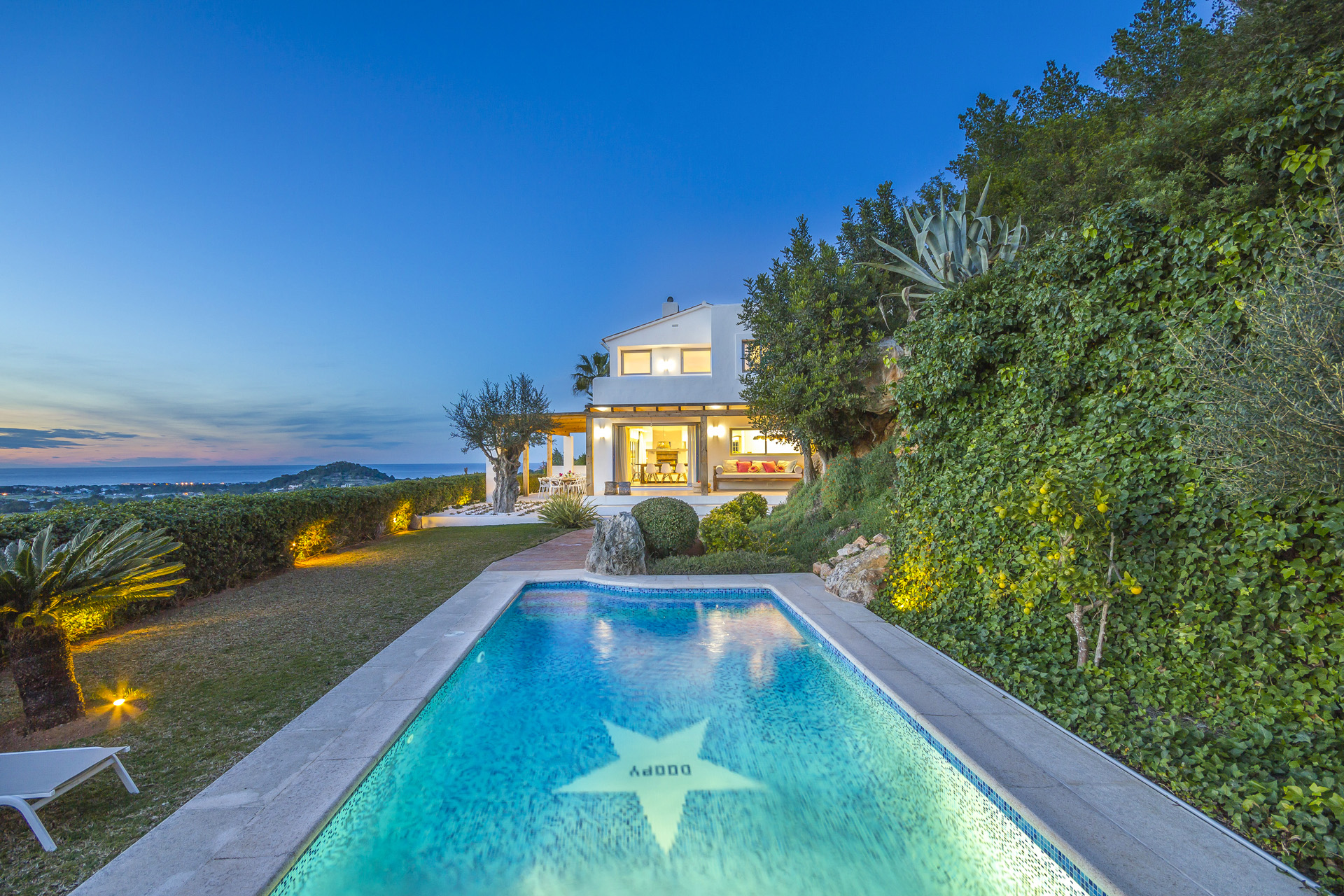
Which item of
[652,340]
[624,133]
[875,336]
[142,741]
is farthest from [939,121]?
[142,741]

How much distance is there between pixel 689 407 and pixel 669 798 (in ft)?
51.3

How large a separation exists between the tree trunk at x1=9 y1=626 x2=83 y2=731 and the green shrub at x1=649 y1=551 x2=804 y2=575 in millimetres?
5648

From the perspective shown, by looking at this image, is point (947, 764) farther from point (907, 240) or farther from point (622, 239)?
point (622, 239)

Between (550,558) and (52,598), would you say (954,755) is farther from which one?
(550,558)

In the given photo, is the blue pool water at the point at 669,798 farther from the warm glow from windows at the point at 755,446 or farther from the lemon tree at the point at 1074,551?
the warm glow from windows at the point at 755,446

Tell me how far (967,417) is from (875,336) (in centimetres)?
501

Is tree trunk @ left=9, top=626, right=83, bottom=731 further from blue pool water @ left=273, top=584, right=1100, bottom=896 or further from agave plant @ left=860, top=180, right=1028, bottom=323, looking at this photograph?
agave plant @ left=860, top=180, right=1028, bottom=323

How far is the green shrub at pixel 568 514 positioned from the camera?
12.9 m

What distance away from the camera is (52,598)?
10.1 ft

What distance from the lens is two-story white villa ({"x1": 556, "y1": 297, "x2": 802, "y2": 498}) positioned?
18.1 m

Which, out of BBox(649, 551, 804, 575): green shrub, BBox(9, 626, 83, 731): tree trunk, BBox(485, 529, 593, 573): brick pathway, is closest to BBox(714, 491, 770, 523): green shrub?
BBox(649, 551, 804, 575): green shrub

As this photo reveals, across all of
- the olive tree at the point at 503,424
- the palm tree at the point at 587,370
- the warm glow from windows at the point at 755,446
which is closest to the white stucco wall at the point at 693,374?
the warm glow from windows at the point at 755,446

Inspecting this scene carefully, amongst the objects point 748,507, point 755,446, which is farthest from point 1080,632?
point 755,446

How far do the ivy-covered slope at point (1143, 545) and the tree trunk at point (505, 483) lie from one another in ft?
40.5
